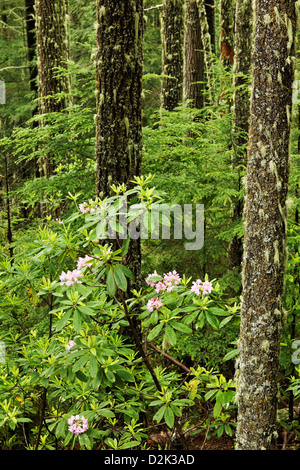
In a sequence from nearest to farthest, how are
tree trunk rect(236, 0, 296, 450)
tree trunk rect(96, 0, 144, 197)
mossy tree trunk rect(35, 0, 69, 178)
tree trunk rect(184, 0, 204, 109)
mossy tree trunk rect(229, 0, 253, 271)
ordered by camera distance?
tree trunk rect(236, 0, 296, 450)
tree trunk rect(96, 0, 144, 197)
mossy tree trunk rect(229, 0, 253, 271)
mossy tree trunk rect(35, 0, 69, 178)
tree trunk rect(184, 0, 204, 109)

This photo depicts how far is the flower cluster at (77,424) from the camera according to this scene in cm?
263

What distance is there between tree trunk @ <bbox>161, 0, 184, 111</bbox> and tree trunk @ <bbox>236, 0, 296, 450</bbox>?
5.82 meters

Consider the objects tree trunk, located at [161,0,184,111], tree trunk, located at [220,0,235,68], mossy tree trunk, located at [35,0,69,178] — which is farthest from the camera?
tree trunk, located at [161,0,184,111]

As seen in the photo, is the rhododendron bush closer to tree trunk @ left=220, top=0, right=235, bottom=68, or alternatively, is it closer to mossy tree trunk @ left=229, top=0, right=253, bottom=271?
mossy tree trunk @ left=229, top=0, right=253, bottom=271

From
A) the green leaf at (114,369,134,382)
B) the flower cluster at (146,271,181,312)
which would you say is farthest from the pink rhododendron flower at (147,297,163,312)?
the green leaf at (114,369,134,382)

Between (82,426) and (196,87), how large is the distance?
26.5ft

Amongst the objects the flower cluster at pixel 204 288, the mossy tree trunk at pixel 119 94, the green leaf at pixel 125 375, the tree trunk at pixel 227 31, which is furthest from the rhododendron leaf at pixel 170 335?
the tree trunk at pixel 227 31

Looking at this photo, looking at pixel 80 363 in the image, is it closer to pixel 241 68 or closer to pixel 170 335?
pixel 170 335

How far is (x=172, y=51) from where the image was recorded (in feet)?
26.5

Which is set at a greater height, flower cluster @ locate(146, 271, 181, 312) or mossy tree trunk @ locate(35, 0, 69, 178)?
mossy tree trunk @ locate(35, 0, 69, 178)

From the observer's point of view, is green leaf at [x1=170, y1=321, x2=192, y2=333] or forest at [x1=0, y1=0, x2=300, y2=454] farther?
green leaf at [x1=170, y1=321, x2=192, y2=333]

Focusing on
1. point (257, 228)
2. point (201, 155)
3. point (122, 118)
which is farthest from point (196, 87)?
point (257, 228)

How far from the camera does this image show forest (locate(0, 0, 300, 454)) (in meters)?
2.40

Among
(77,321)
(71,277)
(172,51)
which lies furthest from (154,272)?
(172,51)
